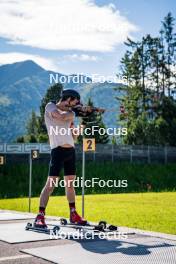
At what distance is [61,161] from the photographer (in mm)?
7305

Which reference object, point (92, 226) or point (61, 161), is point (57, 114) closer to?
point (61, 161)

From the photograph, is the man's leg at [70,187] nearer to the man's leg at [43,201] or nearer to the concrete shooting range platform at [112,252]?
the man's leg at [43,201]

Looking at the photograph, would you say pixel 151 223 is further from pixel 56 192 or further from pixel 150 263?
pixel 56 192

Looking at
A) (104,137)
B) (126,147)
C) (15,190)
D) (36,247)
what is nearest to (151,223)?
(36,247)

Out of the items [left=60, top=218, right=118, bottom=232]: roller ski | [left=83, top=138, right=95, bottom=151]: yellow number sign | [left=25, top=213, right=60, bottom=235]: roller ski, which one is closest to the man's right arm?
[left=25, top=213, right=60, bottom=235]: roller ski

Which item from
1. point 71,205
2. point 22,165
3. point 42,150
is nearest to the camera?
point 71,205

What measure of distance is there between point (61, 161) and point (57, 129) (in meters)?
0.51

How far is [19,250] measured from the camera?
18.0ft

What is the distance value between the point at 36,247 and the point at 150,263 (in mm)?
1531

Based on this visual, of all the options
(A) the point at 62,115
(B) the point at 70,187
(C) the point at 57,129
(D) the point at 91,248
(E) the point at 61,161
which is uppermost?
(A) the point at 62,115

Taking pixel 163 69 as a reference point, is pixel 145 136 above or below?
below

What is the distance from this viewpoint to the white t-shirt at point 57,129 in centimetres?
723

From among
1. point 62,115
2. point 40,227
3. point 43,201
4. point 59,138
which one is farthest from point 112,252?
A: point 62,115

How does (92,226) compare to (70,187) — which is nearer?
(92,226)
